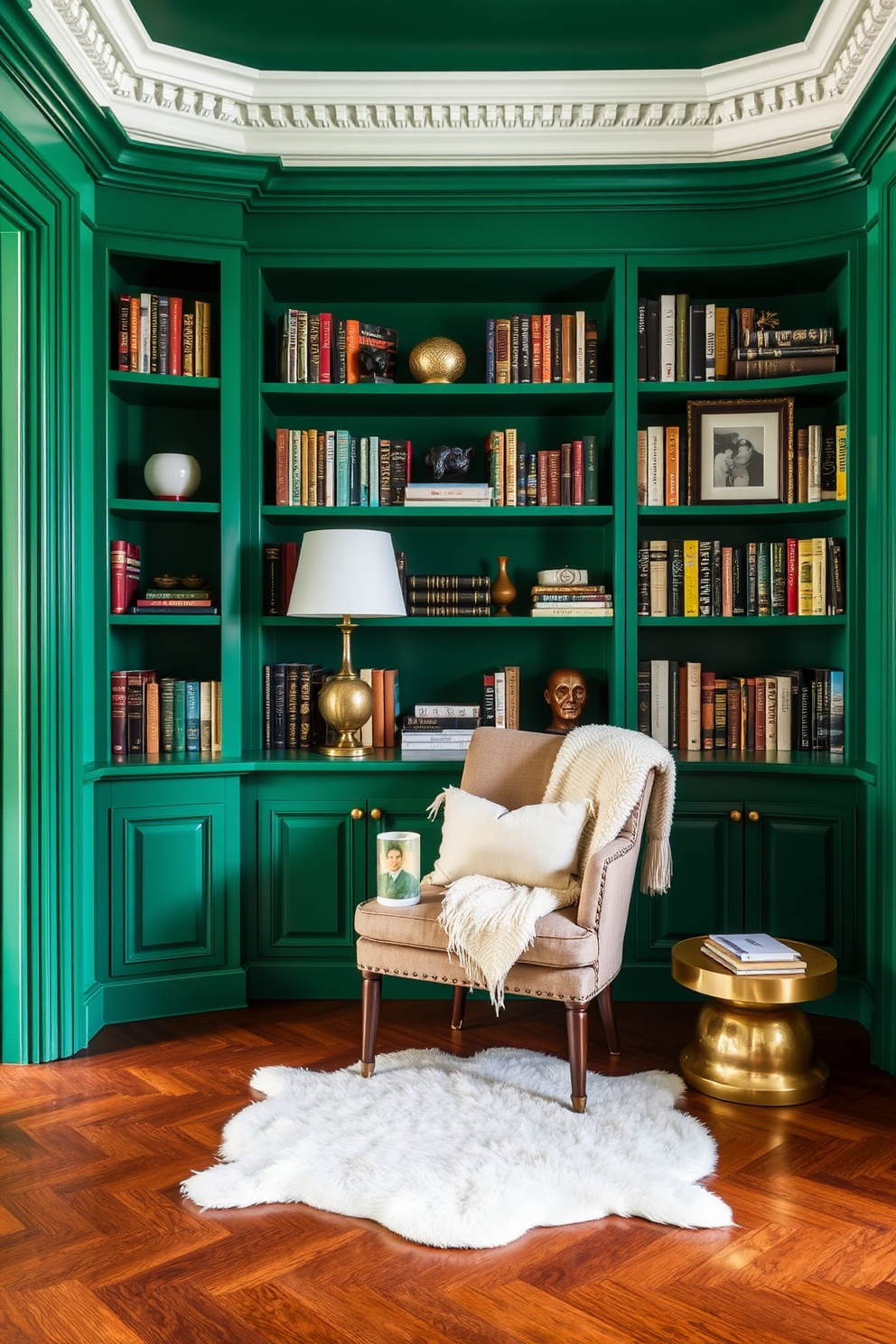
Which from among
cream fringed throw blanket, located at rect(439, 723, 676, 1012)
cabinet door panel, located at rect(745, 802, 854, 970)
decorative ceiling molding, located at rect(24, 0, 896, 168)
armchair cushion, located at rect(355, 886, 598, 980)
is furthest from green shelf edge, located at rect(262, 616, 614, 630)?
decorative ceiling molding, located at rect(24, 0, 896, 168)

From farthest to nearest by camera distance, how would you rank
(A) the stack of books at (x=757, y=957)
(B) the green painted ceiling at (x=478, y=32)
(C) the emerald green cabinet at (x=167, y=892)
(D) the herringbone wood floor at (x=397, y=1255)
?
1. (C) the emerald green cabinet at (x=167, y=892)
2. (B) the green painted ceiling at (x=478, y=32)
3. (A) the stack of books at (x=757, y=957)
4. (D) the herringbone wood floor at (x=397, y=1255)

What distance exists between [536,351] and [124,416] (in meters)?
1.42

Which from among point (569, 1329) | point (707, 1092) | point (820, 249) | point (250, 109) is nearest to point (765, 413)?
point (820, 249)

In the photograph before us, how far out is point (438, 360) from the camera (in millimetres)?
3432

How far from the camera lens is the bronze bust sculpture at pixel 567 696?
3492 mm

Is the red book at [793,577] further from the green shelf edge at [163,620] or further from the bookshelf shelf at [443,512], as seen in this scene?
the green shelf edge at [163,620]

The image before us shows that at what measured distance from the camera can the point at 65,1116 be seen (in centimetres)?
250

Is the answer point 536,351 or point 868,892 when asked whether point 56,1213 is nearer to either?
point 868,892

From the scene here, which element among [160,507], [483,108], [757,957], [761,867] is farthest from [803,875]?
[483,108]

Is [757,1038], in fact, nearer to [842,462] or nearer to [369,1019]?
[369,1019]

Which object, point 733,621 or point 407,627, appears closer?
point 733,621

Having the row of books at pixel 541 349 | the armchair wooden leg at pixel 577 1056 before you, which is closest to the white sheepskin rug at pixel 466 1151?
the armchair wooden leg at pixel 577 1056

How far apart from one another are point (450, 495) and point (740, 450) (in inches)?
38.3

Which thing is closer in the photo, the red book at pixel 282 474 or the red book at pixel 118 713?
the red book at pixel 118 713
